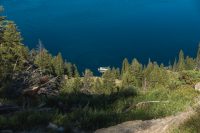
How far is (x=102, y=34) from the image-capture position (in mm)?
176500

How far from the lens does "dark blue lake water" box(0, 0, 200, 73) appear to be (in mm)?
158500

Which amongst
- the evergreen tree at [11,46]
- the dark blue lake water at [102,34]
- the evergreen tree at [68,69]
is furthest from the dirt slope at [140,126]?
the dark blue lake water at [102,34]

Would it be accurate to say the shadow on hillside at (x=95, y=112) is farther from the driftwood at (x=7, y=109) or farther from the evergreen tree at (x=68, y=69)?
the evergreen tree at (x=68, y=69)

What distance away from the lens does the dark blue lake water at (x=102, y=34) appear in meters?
158

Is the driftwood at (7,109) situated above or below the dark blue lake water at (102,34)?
below

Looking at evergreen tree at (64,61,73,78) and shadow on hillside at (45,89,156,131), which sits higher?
evergreen tree at (64,61,73,78)

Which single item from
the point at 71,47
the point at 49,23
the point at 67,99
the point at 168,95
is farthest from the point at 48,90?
the point at 49,23

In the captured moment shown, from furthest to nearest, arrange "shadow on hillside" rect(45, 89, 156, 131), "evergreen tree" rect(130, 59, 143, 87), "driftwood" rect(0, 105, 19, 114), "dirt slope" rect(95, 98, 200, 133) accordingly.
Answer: "evergreen tree" rect(130, 59, 143, 87)
"driftwood" rect(0, 105, 19, 114)
"shadow on hillside" rect(45, 89, 156, 131)
"dirt slope" rect(95, 98, 200, 133)

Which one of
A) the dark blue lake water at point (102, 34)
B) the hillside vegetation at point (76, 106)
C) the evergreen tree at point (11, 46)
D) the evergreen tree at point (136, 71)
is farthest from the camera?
the dark blue lake water at point (102, 34)

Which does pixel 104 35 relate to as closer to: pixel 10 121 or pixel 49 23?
pixel 49 23

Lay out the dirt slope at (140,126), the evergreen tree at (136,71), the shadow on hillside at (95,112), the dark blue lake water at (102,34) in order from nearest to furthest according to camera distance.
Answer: the dirt slope at (140,126) < the shadow on hillside at (95,112) < the evergreen tree at (136,71) < the dark blue lake water at (102,34)

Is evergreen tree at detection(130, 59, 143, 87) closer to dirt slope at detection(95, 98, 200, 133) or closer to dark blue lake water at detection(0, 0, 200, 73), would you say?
dark blue lake water at detection(0, 0, 200, 73)

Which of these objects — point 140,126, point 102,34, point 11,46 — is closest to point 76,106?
point 140,126

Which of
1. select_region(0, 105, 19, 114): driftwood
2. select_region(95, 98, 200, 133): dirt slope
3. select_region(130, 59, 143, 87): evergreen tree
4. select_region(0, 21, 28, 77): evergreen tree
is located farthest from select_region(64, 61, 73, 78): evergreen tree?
select_region(95, 98, 200, 133): dirt slope
